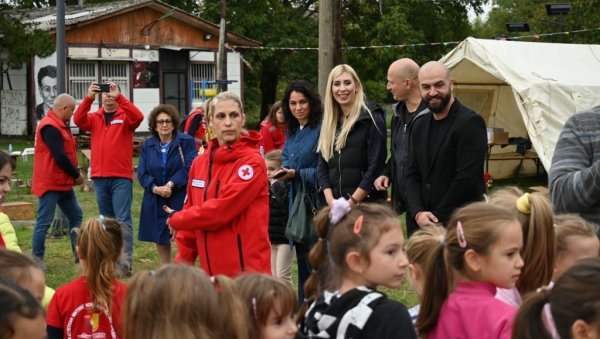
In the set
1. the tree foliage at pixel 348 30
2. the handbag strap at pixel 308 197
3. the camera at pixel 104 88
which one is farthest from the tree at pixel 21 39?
the handbag strap at pixel 308 197

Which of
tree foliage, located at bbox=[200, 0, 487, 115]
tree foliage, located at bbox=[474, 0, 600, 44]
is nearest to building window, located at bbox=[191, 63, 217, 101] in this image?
→ tree foliage, located at bbox=[200, 0, 487, 115]

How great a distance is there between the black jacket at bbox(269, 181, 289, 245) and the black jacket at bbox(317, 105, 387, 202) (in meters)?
0.67

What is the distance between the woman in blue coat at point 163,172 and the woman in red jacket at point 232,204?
115 inches

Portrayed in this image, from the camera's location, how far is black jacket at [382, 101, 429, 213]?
6203mm

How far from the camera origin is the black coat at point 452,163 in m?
5.70

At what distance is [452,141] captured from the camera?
574cm

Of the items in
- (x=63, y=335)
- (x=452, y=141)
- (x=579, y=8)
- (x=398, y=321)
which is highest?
(x=579, y=8)

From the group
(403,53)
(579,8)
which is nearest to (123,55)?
(403,53)

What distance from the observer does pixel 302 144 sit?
22.6 feet

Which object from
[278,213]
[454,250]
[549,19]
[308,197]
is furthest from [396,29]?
[454,250]

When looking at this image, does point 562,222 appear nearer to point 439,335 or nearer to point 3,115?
point 439,335

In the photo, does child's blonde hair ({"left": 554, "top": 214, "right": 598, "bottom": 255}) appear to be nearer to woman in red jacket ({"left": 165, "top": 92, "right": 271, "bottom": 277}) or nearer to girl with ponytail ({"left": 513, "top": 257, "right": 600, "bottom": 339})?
girl with ponytail ({"left": 513, "top": 257, "right": 600, "bottom": 339})

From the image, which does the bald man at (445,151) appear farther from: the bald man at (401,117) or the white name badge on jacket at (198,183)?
the white name badge on jacket at (198,183)

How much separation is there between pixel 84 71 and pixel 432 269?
2847 centimetres
